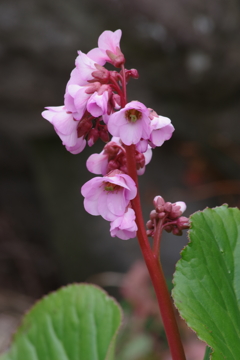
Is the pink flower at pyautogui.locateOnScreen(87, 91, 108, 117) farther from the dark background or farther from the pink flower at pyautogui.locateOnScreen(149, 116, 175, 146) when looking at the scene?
the dark background

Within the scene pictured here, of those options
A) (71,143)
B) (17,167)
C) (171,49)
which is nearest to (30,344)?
(71,143)

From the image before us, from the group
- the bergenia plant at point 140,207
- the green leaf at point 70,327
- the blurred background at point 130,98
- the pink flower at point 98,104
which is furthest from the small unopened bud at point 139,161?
the blurred background at point 130,98

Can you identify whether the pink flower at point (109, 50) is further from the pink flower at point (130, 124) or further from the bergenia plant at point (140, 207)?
the pink flower at point (130, 124)

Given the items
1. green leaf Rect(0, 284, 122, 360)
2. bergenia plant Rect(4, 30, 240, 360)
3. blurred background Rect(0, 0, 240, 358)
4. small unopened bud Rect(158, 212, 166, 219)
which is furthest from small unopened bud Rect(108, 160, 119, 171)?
blurred background Rect(0, 0, 240, 358)

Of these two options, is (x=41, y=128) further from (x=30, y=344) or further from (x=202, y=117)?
(x=30, y=344)

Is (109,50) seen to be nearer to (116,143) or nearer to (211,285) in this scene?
(116,143)

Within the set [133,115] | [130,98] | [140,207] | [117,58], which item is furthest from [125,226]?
[130,98]
